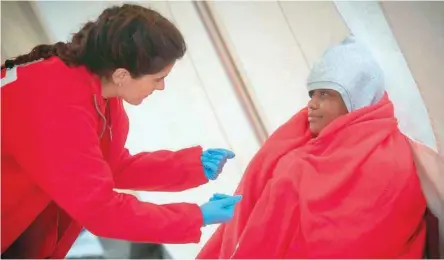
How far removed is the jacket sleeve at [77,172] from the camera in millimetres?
909

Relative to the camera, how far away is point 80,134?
932 mm

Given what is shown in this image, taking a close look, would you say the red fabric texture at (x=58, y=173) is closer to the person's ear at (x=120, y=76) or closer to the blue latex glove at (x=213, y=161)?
the person's ear at (x=120, y=76)

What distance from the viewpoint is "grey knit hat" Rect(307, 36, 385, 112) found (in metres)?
1.32

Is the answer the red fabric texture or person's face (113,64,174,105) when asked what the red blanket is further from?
person's face (113,64,174,105)

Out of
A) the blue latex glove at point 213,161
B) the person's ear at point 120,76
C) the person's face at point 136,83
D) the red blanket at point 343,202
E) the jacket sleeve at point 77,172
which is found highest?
the person's ear at point 120,76

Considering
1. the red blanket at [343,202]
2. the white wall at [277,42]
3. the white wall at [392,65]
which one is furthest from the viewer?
the white wall at [277,42]

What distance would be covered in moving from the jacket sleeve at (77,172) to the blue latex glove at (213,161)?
0.29 m

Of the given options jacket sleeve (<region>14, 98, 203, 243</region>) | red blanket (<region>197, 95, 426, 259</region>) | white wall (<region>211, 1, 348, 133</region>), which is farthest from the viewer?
white wall (<region>211, 1, 348, 133</region>)

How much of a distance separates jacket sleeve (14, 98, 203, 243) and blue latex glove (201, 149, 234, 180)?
0.29 m

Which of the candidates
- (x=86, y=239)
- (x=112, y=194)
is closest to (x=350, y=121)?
(x=112, y=194)

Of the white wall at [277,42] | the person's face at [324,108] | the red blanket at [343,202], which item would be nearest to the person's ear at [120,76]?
the red blanket at [343,202]

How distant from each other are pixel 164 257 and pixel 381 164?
0.72 metres

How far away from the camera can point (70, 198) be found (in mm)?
919

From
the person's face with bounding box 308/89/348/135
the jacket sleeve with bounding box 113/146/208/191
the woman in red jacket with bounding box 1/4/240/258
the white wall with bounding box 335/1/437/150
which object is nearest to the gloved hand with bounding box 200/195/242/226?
the woman in red jacket with bounding box 1/4/240/258
